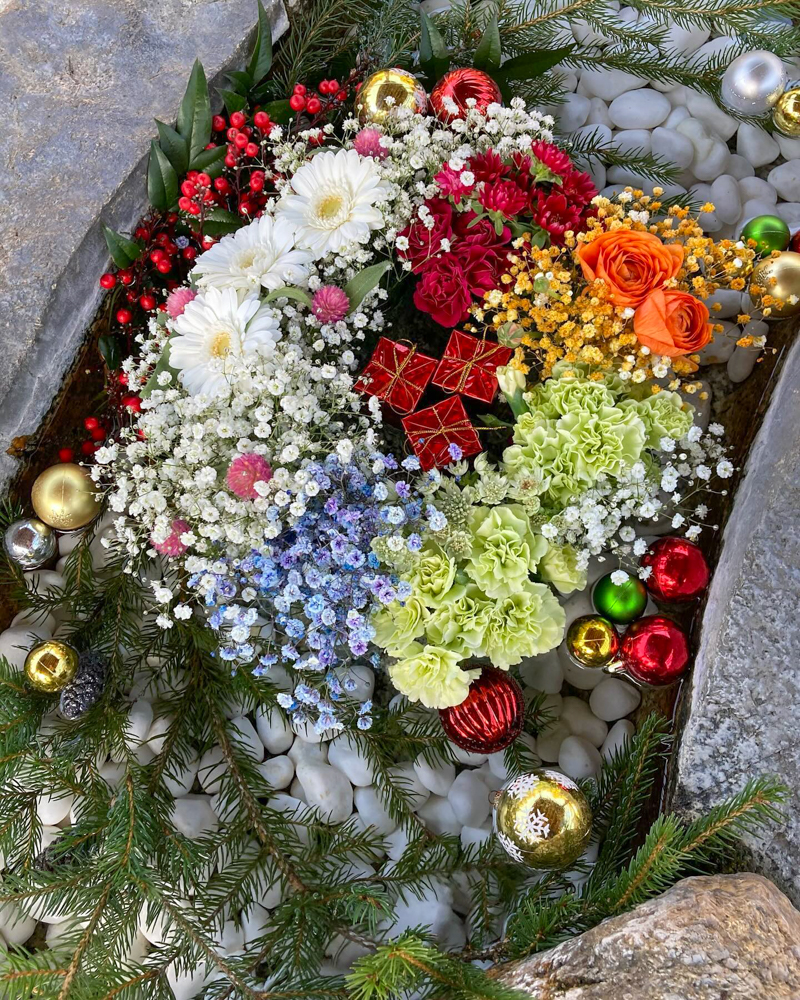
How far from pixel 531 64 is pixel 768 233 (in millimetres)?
584

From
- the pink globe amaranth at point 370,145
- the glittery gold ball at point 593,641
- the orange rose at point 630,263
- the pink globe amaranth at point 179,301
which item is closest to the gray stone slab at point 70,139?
the pink globe amaranth at point 179,301

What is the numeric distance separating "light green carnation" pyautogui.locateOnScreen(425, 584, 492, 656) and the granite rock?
0.44 m

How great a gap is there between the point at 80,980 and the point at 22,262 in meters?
1.24

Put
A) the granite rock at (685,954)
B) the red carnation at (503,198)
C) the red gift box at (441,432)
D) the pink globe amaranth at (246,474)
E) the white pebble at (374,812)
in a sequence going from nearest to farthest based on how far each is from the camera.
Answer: the granite rock at (685,954) → the pink globe amaranth at (246,474) → the red carnation at (503,198) → the red gift box at (441,432) → the white pebble at (374,812)

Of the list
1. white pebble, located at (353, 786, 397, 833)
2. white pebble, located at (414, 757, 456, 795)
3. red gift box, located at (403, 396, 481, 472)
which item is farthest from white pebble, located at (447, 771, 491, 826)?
red gift box, located at (403, 396, 481, 472)

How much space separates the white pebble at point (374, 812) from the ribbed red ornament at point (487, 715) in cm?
26

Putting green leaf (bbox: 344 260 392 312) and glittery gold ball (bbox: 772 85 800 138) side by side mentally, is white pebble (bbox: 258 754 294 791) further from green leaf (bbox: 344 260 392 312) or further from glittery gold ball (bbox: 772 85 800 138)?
glittery gold ball (bbox: 772 85 800 138)

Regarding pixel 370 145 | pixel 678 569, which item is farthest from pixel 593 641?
pixel 370 145

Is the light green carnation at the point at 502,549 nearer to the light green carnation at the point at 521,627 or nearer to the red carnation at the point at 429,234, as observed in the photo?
the light green carnation at the point at 521,627

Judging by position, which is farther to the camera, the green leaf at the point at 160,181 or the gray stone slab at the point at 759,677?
the green leaf at the point at 160,181

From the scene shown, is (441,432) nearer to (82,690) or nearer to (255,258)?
(255,258)

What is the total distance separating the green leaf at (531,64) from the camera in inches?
64.3

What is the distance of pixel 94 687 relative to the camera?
1.50m

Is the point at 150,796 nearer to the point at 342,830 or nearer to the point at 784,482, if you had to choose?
the point at 342,830
